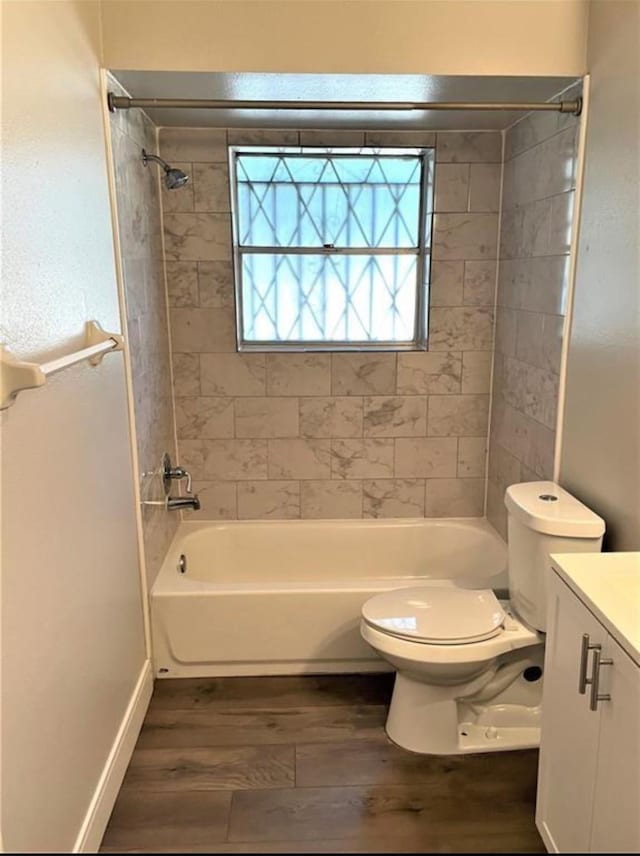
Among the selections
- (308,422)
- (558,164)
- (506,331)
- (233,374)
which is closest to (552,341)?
(506,331)

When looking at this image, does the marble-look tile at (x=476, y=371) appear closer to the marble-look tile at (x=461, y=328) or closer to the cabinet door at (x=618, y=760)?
the marble-look tile at (x=461, y=328)

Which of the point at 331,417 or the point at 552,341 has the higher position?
the point at 552,341

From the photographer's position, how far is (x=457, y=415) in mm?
3127

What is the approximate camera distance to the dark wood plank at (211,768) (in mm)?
2021

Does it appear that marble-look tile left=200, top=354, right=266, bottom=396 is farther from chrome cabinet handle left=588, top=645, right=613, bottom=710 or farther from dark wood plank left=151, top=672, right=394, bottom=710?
chrome cabinet handle left=588, top=645, right=613, bottom=710

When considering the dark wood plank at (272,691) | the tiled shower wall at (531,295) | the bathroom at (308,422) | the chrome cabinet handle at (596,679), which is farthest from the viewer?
the dark wood plank at (272,691)

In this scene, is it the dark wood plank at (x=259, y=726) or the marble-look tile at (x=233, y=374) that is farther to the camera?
the marble-look tile at (x=233, y=374)

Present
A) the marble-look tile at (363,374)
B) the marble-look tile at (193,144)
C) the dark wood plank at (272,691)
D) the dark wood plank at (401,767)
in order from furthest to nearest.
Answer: the marble-look tile at (363,374)
the marble-look tile at (193,144)
the dark wood plank at (272,691)
the dark wood plank at (401,767)

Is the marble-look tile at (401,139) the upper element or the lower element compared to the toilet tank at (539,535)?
upper

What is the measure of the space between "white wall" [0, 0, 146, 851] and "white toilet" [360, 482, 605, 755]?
90 centimetres

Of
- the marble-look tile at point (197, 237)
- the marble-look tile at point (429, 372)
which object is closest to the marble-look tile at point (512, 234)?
the marble-look tile at point (429, 372)

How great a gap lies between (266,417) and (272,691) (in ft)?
3.93

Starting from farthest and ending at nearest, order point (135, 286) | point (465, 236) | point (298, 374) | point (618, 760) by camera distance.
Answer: point (298, 374) → point (465, 236) → point (135, 286) → point (618, 760)

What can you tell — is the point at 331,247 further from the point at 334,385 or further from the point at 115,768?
the point at 115,768
